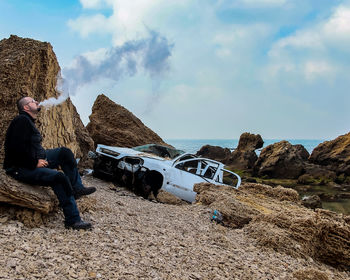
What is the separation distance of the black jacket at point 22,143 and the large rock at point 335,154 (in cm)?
3951

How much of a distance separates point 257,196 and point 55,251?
302 inches

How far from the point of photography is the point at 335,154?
44.0 m

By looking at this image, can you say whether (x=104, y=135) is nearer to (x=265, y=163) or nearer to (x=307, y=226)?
(x=307, y=226)

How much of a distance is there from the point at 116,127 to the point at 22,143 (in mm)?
13233

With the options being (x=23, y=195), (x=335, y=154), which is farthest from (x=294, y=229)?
(x=335, y=154)

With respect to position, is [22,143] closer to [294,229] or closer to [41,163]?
[41,163]

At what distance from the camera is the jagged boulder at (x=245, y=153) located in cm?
4616

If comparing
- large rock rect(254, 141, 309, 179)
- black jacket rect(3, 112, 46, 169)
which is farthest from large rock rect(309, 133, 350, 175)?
black jacket rect(3, 112, 46, 169)

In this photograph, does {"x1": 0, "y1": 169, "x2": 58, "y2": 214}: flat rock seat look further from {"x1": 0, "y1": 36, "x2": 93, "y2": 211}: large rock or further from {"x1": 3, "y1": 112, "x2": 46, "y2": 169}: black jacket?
{"x1": 0, "y1": 36, "x2": 93, "y2": 211}: large rock

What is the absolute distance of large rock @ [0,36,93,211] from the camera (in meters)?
7.38

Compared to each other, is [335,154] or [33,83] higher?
[335,154]

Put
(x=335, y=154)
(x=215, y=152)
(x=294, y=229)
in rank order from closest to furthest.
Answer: (x=294, y=229) → (x=335, y=154) → (x=215, y=152)

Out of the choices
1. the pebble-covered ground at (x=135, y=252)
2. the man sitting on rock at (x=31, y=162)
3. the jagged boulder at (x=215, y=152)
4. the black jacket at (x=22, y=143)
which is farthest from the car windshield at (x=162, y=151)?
the jagged boulder at (x=215, y=152)

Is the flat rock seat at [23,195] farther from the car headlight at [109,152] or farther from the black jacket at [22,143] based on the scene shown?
the car headlight at [109,152]
